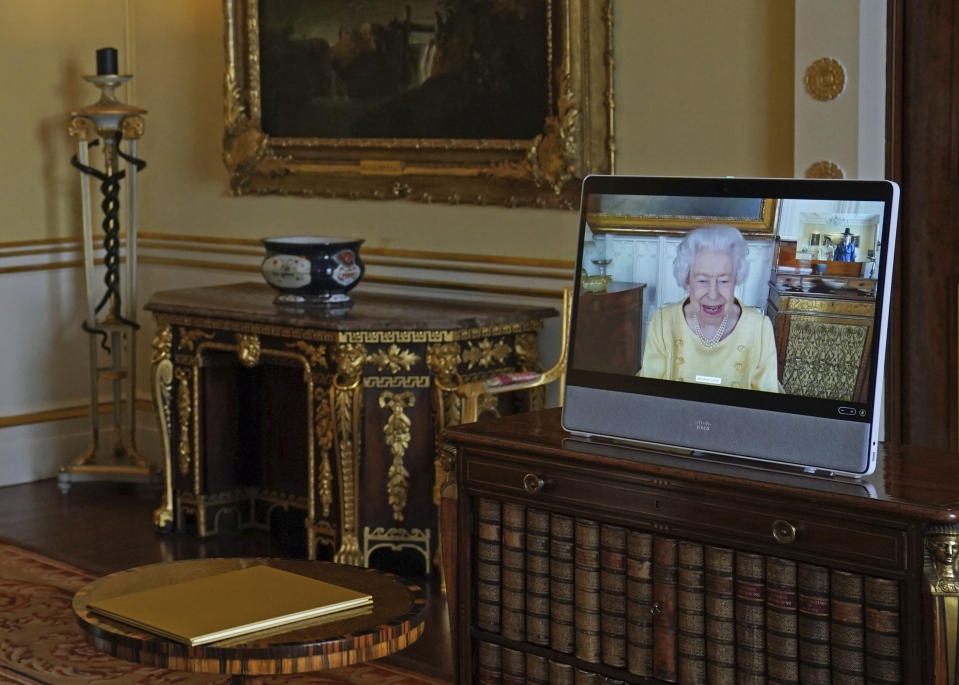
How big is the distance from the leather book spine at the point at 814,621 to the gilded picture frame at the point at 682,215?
69cm

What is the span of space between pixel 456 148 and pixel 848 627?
315 cm

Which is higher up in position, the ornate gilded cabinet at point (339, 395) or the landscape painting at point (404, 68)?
the landscape painting at point (404, 68)

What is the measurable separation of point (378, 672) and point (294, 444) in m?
1.72

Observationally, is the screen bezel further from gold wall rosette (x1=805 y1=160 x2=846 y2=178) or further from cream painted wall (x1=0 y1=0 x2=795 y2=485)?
cream painted wall (x1=0 y1=0 x2=795 y2=485)

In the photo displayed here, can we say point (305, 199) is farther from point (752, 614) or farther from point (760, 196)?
point (752, 614)

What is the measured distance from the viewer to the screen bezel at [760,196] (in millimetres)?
2635

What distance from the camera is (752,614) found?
2.70 metres

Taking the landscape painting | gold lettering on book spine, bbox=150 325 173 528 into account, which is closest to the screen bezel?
the landscape painting

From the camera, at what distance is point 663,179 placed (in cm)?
296

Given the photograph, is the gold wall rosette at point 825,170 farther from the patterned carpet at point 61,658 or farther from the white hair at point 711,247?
the patterned carpet at point 61,658

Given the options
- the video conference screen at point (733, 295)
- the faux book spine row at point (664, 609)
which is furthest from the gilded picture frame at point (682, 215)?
the faux book spine row at point (664, 609)

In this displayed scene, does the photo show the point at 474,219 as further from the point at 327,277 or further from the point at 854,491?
the point at 854,491

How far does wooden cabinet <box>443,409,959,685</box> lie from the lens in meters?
2.49

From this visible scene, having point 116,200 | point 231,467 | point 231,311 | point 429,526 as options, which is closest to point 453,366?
point 429,526
